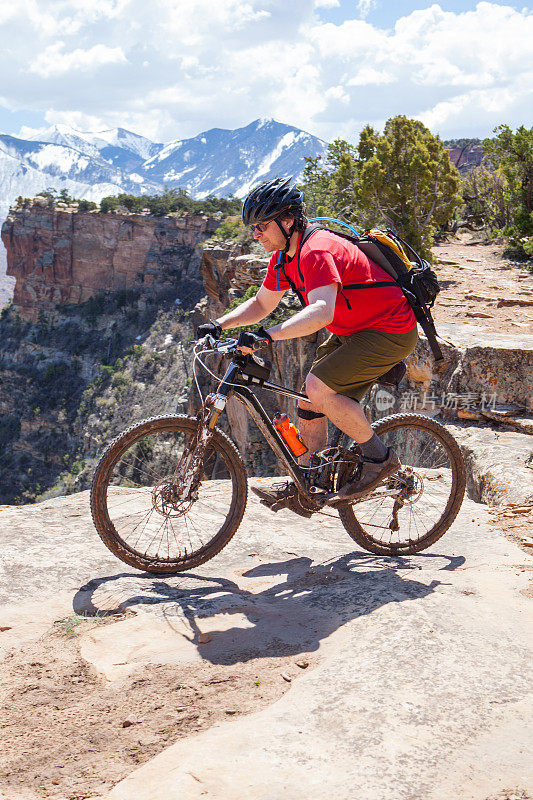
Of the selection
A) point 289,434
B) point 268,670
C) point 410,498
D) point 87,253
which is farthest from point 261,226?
point 87,253

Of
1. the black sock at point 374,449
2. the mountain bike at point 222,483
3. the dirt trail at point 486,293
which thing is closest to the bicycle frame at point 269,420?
the mountain bike at point 222,483

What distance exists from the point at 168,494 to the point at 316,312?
135 centimetres

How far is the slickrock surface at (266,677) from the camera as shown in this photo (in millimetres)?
1976

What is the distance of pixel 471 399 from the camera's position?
7.07 metres

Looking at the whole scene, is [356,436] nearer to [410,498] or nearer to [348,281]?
[410,498]

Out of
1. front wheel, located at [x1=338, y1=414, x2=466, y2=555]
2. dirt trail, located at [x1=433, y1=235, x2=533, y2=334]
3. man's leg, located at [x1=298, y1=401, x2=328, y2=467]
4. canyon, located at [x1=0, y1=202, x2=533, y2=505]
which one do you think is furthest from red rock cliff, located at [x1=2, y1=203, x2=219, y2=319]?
man's leg, located at [x1=298, y1=401, x2=328, y2=467]

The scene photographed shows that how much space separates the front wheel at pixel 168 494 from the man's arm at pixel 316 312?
2.67ft

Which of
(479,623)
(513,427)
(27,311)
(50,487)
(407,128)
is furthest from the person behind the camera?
(27,311)

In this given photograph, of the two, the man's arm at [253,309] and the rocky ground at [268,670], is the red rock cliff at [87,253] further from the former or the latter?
the rocky ground at [268,670]

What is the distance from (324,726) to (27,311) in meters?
68.4

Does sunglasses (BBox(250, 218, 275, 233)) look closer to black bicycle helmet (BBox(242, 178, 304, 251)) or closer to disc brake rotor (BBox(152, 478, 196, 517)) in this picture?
black bicycle helmet (BBox(242, 178, 304, 251))

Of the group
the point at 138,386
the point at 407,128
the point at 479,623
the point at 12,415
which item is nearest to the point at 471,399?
the point at 479,623

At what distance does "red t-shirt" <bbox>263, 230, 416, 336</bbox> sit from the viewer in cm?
321

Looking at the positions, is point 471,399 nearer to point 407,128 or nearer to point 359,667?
point 359,667
